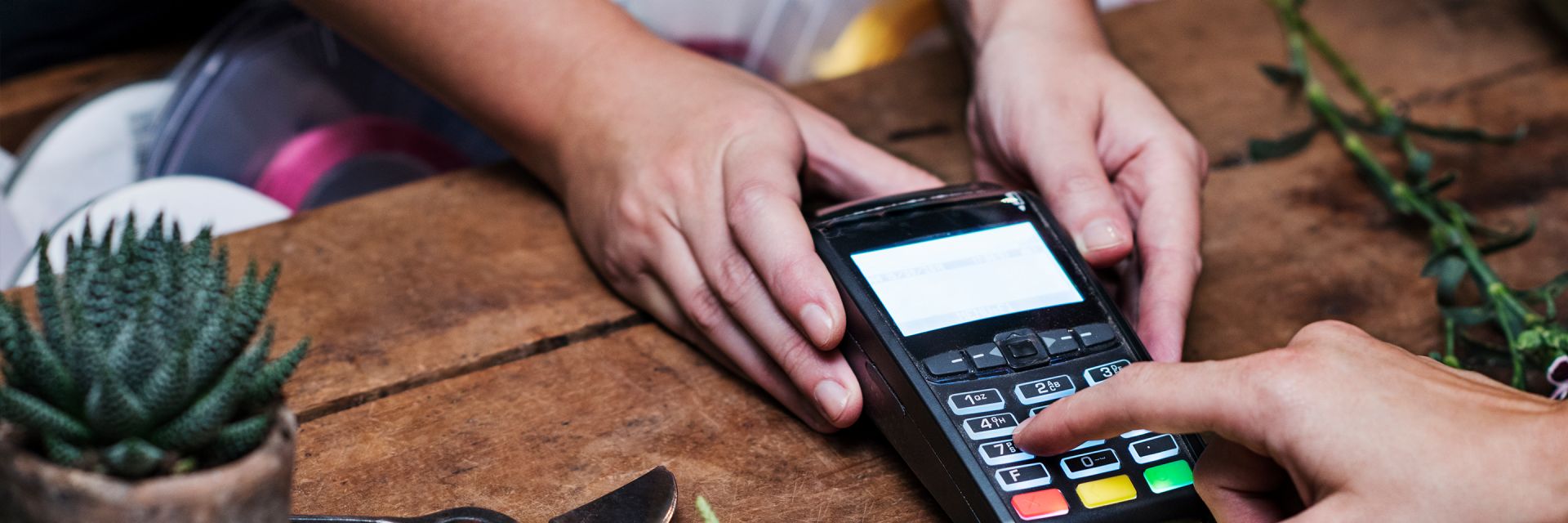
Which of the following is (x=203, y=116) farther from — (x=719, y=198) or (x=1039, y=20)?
(x=1039, y=20)

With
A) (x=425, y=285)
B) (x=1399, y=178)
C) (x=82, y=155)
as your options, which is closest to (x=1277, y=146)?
(x=1399, y=178)

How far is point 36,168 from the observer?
0.88m

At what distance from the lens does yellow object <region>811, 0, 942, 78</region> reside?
1.07 meters

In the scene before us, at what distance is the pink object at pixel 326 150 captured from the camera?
901mm

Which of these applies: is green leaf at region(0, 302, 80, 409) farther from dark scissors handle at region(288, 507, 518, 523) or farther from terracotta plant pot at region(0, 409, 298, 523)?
dark scissors handle at region(288, 507, 518, 523)

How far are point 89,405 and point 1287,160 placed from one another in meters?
0.73

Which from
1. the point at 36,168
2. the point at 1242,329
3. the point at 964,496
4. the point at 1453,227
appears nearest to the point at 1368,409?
the point at 964,496

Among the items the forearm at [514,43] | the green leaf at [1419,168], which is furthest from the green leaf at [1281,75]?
the forearm at [514,43]

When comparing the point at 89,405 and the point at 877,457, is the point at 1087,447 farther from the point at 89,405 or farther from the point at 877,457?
the point at 89,405

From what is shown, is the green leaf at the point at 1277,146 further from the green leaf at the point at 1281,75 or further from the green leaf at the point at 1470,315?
the green leaf at the point at 1470,315

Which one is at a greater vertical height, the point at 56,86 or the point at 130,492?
the point at 130,492

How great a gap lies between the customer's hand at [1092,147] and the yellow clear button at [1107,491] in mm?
123

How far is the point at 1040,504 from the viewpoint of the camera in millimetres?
447

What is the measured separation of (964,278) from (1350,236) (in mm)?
324
